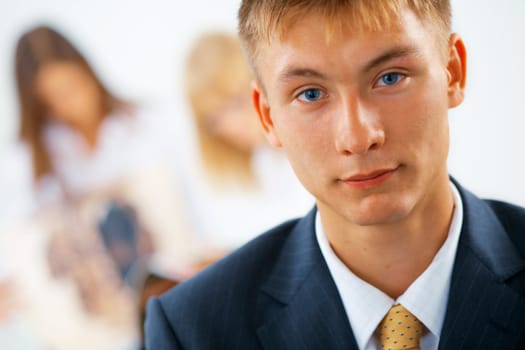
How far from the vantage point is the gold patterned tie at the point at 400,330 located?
4.37 ft

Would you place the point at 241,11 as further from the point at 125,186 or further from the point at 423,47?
the point at 125,186

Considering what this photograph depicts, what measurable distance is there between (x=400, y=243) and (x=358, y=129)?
0.32 m

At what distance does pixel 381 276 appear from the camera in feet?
4.65

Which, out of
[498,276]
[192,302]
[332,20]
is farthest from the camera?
[192,302]

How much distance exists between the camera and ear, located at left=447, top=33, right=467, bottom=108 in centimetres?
136

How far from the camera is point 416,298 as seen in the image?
1.36 meters

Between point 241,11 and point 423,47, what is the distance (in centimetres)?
42

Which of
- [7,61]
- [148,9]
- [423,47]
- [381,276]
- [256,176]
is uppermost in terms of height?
[148,9]

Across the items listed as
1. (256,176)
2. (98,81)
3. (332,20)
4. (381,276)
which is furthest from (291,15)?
(98,81)

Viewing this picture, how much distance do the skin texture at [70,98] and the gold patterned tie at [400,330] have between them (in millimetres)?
2394

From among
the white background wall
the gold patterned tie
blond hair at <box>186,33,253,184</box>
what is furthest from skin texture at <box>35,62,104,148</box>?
the gold patterned tie

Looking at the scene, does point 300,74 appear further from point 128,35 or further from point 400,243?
point 128,35

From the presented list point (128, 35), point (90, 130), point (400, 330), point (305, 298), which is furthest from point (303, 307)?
point (128, 35)

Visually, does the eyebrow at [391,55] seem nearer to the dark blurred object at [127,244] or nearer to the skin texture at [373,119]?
the skin texture at [373,119]
